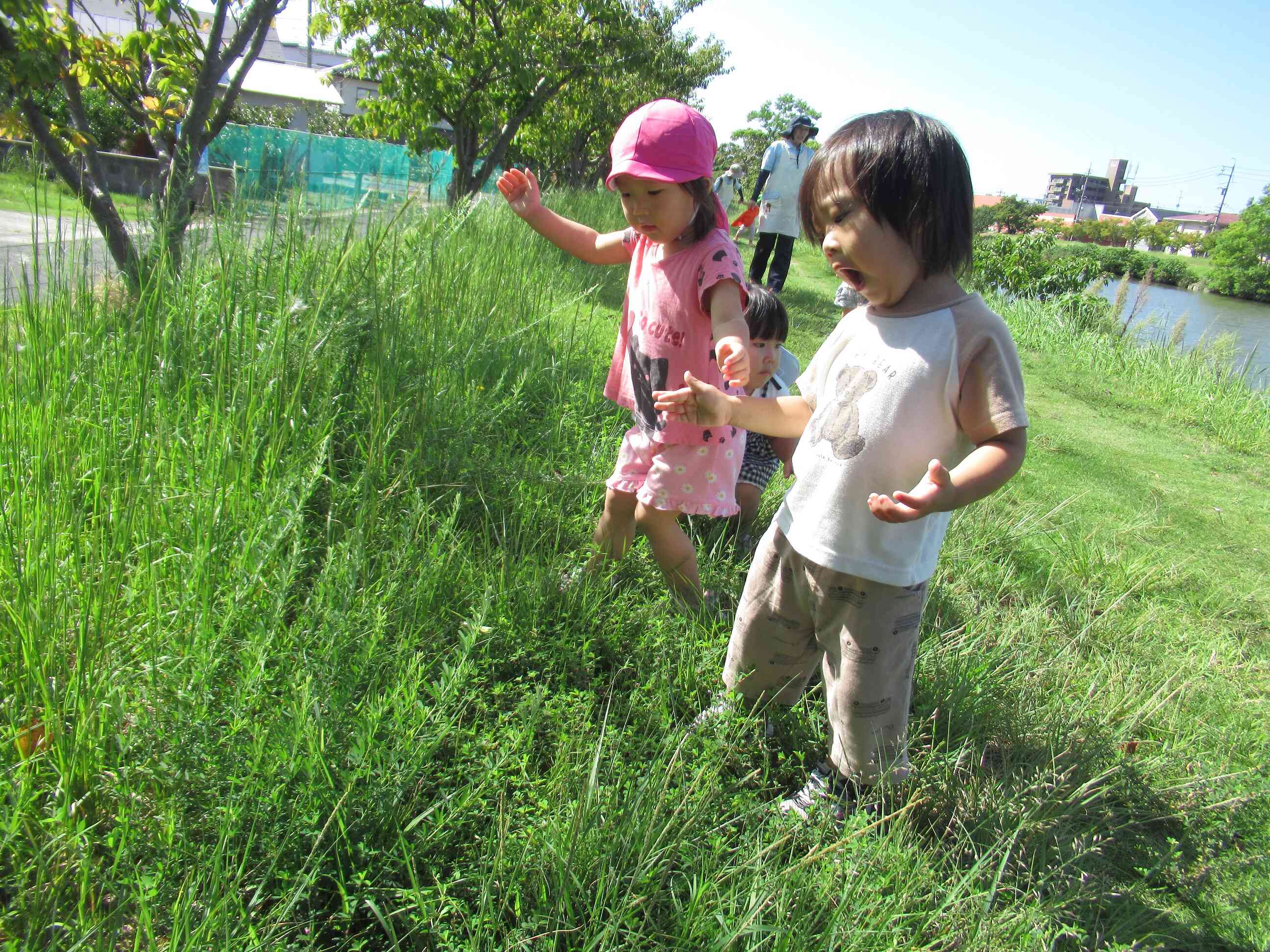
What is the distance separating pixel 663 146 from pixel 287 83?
35.9 meters

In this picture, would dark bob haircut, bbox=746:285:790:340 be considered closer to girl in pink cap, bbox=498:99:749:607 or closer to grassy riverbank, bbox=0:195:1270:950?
girl in pink cap, bbox=498:99:749:607

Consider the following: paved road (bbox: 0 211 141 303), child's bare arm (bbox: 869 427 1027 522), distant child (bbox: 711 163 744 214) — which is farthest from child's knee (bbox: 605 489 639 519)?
distant child (bbox: 711 163 744 214)

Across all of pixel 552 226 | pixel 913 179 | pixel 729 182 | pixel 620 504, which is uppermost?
pixel 729 182

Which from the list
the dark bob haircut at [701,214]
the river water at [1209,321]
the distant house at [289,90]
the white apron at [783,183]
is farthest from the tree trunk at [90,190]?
the distant house at [289,90]

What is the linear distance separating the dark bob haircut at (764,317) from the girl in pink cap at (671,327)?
16.9 inches

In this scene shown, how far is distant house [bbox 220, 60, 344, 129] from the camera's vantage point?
2883cm

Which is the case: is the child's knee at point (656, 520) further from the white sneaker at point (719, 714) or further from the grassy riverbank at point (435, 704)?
the white sneaker at point (719, 714)

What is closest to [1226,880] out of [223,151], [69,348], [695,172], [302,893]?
[302,893]

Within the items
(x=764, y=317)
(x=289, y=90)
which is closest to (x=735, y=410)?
(x=764, y=317)

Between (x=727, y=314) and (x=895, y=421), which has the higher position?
(x=727, y=314)

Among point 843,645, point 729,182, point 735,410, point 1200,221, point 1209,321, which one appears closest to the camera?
point 843,645

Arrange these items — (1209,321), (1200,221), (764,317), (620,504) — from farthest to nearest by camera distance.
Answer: (1200,221) < (1209,321) < (764,317) < (620,504)

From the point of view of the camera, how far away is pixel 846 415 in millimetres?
1508

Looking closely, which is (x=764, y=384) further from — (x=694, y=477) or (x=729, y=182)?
(x=729, y=182)
